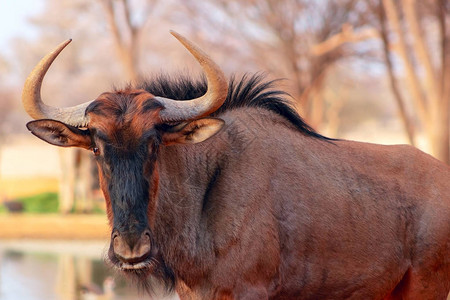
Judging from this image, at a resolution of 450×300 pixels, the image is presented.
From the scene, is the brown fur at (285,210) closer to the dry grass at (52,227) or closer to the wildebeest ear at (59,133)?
the wildebeest ear at (59,133)

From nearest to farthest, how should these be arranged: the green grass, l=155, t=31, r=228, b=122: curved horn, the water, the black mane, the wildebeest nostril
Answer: the wildebeest nostril, l=155, t=31, r=228, b=122: curved horn, the black mane, the water, the green grass

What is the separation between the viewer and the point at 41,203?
2309 centimetres

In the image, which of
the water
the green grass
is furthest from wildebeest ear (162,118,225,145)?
the green grass

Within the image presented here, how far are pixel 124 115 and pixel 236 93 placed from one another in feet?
3.87

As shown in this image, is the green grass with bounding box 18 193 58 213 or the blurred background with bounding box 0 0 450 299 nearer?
the blurred background with bounding box 0 0 450 299

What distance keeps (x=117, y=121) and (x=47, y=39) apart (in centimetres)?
5746

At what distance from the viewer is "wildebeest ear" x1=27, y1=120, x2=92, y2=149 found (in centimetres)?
516

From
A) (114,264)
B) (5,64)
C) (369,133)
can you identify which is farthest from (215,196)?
(369,133)

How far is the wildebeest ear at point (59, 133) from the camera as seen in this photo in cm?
516

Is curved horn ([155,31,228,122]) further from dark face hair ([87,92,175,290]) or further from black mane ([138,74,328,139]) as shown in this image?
black mane ([138,74,328,139])

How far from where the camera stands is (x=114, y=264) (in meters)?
4.87

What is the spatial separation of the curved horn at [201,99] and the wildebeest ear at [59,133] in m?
0.56

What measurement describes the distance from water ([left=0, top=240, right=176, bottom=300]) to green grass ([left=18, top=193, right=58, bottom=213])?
5.05 m

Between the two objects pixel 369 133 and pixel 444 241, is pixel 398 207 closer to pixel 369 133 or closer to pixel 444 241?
pixel 444 241
